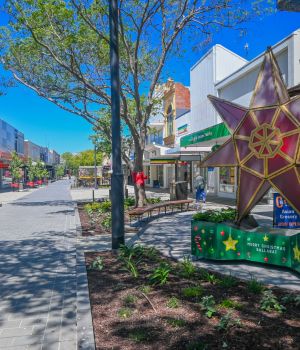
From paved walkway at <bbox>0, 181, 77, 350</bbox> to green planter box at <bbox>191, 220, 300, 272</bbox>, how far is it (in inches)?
99.5

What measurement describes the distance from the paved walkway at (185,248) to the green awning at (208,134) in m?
3.67

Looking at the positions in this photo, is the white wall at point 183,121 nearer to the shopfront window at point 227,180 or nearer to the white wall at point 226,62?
the white wall at point 226,62

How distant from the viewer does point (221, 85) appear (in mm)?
21000

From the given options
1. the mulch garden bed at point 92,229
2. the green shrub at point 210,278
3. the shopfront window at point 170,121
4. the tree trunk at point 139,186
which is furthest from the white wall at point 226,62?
the green shrub at point 210,278

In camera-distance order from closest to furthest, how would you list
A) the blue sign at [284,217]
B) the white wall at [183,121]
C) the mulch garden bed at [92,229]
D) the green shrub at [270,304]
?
1. the green shrub at [270,304]
2. the blue sign at [284,217]
3. the mulch garden bed at [92,229]
4. the white wall at [183,121]

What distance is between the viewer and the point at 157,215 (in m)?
13.9

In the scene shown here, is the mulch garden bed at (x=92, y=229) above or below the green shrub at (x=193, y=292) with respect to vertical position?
below

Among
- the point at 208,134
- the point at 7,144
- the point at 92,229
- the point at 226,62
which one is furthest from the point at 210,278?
the point at 7,144

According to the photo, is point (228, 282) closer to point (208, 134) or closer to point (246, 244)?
point (246, 244)

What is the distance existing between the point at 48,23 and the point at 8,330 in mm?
11279

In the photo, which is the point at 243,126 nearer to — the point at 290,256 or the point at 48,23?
the point at 290,256

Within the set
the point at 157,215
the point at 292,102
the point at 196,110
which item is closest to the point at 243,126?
the point at 292,102

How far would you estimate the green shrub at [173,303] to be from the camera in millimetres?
4465

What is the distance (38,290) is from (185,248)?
145 inches
